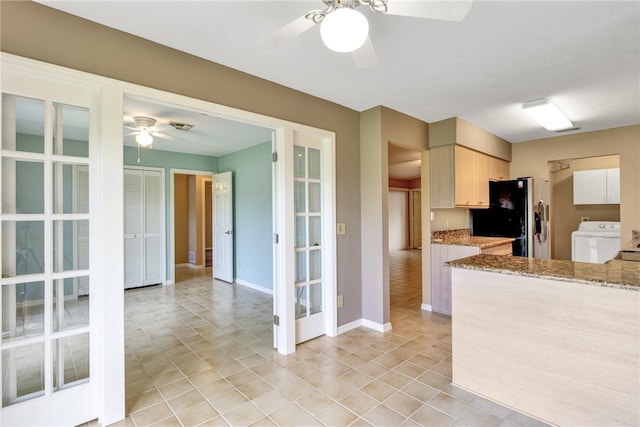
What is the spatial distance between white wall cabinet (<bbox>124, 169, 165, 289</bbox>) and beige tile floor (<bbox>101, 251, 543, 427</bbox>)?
1.57 metres

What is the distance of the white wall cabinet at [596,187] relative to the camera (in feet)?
15.3

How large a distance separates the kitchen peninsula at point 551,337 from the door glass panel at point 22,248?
2689 millimetres

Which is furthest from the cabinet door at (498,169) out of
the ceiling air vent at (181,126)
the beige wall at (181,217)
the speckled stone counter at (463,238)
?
the beige wall at (181,217)

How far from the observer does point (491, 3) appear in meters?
1.65

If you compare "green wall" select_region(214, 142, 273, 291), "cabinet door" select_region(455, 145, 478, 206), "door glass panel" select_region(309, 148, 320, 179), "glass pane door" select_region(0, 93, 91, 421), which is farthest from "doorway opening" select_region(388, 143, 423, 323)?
"glass pane door" select_region(0, 93, 91, 421)

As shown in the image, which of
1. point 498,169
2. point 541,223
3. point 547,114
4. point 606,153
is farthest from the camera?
point 498,169

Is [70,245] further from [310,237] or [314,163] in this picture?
[314,163]

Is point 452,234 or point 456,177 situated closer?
point 456,177

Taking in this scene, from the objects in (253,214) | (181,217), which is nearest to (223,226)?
(253,214)

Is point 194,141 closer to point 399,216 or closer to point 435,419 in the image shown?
point 435,419

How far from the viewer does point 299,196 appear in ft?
9.93

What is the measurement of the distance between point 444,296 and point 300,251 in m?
2.05

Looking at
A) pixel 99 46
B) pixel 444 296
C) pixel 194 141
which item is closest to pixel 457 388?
pixel 444 296

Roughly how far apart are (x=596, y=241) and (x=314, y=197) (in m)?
4.58
